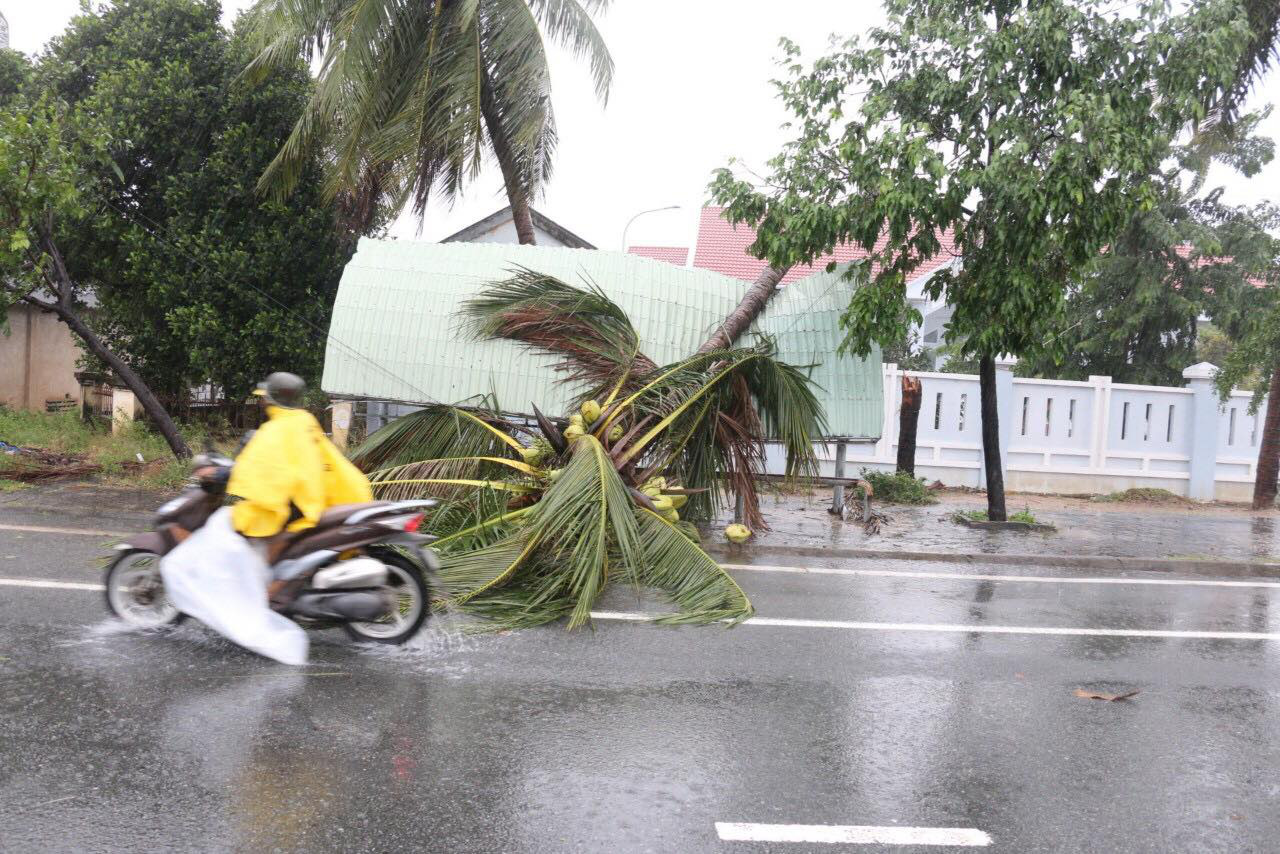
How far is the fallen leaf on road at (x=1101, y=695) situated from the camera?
5.34m

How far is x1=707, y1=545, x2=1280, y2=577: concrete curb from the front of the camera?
9609 mm

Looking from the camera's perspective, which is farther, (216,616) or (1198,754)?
(216,616)

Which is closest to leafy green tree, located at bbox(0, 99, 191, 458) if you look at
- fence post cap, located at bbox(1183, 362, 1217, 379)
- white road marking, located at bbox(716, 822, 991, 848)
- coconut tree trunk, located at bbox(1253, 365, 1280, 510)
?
white road marking, located at bbox(716, 822, 991, 848)

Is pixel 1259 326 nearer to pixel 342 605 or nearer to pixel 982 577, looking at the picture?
pixel 982 577

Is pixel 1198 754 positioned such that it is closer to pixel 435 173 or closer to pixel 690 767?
pixel 690 767

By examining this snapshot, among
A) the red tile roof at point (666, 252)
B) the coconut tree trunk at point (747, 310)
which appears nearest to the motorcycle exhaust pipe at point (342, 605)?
the coconut tree trunk at point (747, 310)

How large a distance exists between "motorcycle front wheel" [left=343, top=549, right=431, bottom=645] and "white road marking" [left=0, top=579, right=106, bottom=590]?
2189mm

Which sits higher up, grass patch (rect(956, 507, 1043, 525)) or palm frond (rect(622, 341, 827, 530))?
palm frond (rect(622, 341, 827, 530))

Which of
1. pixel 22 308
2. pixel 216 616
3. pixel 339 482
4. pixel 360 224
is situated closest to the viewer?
pixel 216 616

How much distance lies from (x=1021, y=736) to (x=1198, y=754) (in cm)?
77

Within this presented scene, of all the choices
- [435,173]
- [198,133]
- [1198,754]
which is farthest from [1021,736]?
[198,133]

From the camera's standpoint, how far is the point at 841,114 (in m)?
10.2

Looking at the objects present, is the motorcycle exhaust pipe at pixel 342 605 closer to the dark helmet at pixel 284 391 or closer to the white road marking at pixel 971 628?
the dark helmet at pixel 284 391

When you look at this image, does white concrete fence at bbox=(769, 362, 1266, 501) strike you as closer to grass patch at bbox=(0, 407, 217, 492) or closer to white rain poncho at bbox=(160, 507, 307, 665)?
grass patch at bbox=(0, 407, 217, 492)
